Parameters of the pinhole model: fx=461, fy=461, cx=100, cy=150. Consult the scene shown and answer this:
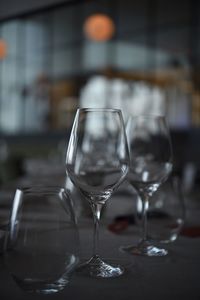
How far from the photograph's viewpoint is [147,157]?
0.78 meters

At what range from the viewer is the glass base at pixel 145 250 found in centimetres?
62

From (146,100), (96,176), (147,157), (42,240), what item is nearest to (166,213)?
(147,157)

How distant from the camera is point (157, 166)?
75 cm

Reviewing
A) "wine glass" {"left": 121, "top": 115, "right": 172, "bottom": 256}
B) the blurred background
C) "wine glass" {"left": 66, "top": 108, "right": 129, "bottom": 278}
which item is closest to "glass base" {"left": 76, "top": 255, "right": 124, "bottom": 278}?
"wine glass" {"left": 66, "top": 108, "right": 129, "bottom": 278}

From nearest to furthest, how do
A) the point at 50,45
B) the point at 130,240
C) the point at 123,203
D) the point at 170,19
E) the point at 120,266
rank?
the point at 120,266
the point at 130,240
the point at 123,203
the point at 170,19
the point at 50,45

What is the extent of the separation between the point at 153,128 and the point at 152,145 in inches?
1.3

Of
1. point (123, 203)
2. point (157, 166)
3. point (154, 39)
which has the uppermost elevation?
point (154, 39)

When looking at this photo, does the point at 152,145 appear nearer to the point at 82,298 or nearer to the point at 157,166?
the point at 157,166

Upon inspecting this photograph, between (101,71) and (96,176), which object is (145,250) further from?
(101,71)

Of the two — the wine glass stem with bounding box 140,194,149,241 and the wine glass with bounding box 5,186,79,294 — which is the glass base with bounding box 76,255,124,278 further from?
the wine glass stem with bounding box 140,194,149,241

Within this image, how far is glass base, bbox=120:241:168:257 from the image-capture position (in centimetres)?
62

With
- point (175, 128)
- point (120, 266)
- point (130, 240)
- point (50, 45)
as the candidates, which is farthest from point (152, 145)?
point (50, 45)

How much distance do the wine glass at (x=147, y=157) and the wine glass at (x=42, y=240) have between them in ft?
0.64

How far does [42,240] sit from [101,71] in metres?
8.63
